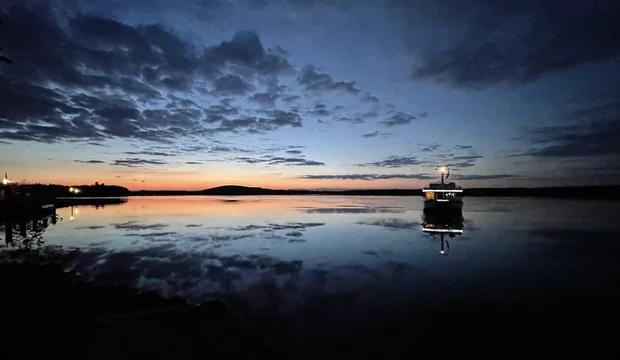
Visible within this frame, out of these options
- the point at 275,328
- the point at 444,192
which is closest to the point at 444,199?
the point at 444,192

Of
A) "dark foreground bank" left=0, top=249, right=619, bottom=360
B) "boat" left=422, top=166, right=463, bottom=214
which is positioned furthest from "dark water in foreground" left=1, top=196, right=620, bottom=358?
"boat" left=422, top=166, right=463, bottom=214

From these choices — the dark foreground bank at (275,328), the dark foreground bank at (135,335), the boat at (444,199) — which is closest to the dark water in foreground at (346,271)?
the dark foreground bank at (275,328)

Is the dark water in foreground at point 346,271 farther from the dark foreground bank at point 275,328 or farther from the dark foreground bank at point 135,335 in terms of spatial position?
the dark foreground bank at point 135,335

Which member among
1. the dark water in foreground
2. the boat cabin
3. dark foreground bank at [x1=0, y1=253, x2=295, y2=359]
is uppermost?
the boat cabin

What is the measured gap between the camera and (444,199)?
59.4 meters

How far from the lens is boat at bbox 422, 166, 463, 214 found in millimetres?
58375

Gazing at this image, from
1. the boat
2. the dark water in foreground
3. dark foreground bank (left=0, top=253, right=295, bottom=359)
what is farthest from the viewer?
the boat

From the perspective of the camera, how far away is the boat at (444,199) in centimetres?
5838

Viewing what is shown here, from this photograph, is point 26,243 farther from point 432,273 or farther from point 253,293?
point 432,273

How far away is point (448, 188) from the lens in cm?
5984

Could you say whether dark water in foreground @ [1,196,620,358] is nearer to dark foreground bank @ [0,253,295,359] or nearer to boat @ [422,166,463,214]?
dark foreground bank @ [0,253,295,359]

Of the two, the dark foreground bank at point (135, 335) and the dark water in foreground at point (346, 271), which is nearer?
the dark foreground bank at point (135, 335)

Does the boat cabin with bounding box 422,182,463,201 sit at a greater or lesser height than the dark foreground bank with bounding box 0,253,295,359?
greater

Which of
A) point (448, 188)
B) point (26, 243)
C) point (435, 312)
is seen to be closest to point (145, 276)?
point (435, 312)
